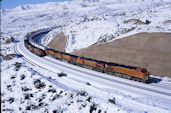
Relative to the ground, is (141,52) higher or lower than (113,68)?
higher

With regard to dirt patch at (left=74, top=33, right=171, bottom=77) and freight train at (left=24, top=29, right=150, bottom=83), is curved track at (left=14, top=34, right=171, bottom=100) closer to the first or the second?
freight train at (left=24, top=29, right=150, bottom=83)

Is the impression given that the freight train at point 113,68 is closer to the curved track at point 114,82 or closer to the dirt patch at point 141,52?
the curved track at point 114,82

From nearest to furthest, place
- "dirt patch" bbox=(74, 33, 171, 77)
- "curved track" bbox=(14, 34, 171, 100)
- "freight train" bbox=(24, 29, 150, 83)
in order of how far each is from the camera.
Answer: "curved track" bbox=(14, 34, 171, 100)
"freight train" bbox=(24, 29, 150, 83)
"dirt patch" bbox=(74, 33, 171, 77)

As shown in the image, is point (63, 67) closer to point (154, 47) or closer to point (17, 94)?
point (17, 94)

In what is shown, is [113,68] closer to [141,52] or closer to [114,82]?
[114,82]

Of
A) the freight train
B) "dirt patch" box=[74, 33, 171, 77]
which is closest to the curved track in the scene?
the freight train

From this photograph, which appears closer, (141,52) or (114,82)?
(114,82)

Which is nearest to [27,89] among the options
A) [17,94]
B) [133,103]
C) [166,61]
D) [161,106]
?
[17,94]

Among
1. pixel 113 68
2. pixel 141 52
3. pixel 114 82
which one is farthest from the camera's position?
pixel 141 52

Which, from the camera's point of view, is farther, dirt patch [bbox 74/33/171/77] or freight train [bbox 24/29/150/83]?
dirt patch [bbox 74/33/171/77]

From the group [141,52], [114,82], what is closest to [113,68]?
[114,82]
